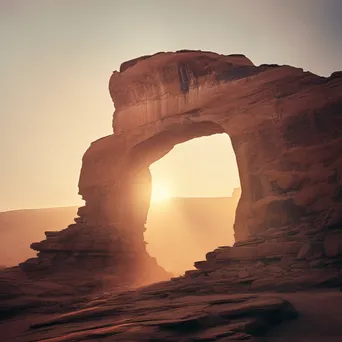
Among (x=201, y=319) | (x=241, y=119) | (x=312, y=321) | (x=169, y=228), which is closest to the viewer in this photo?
(x=201, y=319)

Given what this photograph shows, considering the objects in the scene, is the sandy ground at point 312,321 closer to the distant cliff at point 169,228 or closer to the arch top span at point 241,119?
the arch top span at point 241,119

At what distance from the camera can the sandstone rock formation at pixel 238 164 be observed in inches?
658

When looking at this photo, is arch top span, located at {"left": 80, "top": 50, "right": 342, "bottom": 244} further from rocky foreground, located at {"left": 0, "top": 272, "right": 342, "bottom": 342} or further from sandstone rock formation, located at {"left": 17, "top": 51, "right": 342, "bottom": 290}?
rocky foreground, located at {"left": 0, "top": 272, "right": 342, "bottom": 342}

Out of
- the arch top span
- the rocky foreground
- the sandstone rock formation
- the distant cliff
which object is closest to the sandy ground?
the rocky foreground

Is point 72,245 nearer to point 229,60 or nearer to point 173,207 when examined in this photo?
point 229,60

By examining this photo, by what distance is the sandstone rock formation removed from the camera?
658 inches

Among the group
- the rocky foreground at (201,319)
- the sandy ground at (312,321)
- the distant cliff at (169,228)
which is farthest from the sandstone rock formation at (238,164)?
the distant cliff at (169,228)

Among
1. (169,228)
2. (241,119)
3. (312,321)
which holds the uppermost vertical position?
(241,119)

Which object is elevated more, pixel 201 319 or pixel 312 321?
pixel 201 319

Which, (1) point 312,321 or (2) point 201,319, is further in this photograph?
(1) point 312,321

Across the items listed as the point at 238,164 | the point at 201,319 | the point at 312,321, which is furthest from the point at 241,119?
the point at 201,319

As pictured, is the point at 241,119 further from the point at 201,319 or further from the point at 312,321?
the point at 201,319

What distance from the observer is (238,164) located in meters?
22.8

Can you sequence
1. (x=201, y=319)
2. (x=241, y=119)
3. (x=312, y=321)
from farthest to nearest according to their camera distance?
(x=241, y=119) < (x=312, y=321) < (x=201, y=319)
